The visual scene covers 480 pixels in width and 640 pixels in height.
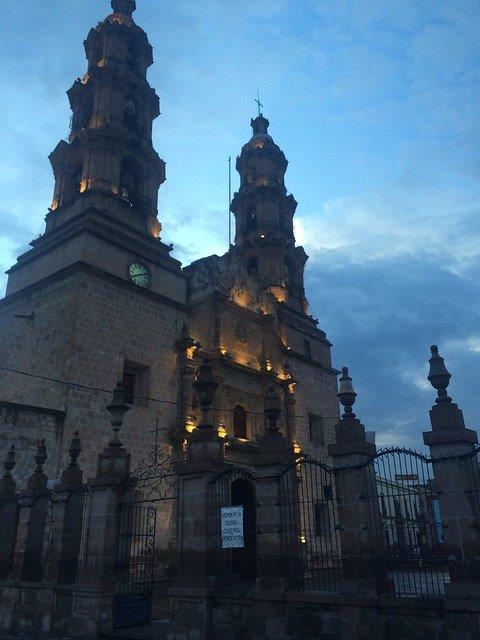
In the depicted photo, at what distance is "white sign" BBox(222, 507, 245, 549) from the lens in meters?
9.31

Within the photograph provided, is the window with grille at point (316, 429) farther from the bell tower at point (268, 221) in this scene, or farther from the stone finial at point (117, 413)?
the stone finial at point (117, 413)

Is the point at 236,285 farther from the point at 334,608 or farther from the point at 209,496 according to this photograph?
the point at 334,608

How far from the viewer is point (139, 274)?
23422mm

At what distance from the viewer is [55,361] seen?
1953 cm

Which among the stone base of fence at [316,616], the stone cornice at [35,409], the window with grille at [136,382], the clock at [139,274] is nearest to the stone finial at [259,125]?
the clock at [139,274]

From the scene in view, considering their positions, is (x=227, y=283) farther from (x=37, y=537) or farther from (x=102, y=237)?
(x=37, y=537)

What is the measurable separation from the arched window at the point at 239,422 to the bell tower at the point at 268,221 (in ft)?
30.2

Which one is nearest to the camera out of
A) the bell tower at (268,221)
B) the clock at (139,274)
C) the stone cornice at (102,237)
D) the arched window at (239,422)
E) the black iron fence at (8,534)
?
the black iron fence at (8,534)

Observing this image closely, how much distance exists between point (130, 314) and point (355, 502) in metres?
15.0

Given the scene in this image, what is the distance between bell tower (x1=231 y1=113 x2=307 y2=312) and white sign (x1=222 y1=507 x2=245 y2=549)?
77.5 ft

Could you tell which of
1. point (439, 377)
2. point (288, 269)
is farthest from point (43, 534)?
point (288, 269)

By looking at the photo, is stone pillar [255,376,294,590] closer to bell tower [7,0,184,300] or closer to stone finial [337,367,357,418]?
stone finial [337,367,357,418]

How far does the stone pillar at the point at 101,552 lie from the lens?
10836mm

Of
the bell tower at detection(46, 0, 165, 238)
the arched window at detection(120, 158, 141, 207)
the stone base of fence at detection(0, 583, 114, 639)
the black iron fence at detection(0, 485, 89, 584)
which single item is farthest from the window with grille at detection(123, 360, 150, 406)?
the arched window at detection(120, 158, 141, 207)
